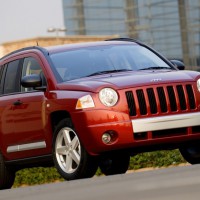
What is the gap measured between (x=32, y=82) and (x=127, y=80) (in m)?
1.20

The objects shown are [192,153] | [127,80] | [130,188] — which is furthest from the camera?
[192,153]

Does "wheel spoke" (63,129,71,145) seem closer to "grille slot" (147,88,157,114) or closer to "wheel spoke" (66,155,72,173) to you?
"wheel spoke" (66,155,72,173)

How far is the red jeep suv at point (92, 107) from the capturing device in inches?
445

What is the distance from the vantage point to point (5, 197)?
965 centimetres

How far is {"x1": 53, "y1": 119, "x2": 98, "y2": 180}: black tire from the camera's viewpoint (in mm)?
11469

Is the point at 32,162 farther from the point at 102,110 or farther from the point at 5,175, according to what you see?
the point at 102,110

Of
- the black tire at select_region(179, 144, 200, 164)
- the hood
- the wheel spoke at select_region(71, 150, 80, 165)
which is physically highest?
the hood

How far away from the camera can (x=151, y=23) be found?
258ft

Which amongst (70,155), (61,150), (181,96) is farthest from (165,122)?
(61,150)

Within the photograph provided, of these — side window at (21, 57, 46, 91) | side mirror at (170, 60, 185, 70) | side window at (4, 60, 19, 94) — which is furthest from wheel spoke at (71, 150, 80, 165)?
side mirror at (170, 60, 185, 70)

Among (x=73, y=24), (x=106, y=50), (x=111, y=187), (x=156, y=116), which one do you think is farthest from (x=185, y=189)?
(x=73, y=24)

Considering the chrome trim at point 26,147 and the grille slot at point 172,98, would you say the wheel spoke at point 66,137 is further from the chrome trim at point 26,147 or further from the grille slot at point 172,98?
the grille slot at point 172,98

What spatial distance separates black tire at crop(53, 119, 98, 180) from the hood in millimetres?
442

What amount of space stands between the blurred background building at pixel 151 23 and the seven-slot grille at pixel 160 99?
65.8 metres
